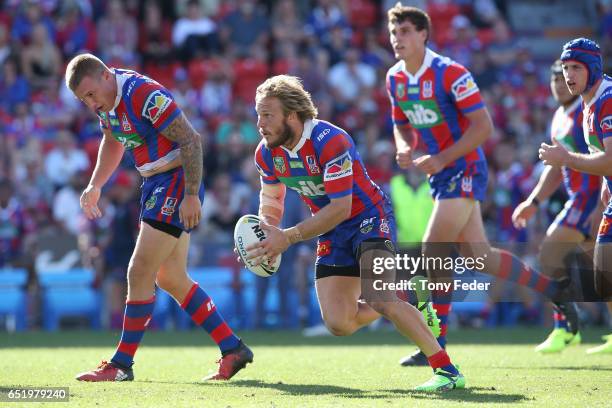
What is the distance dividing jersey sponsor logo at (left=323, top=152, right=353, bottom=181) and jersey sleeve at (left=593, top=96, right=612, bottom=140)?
2.03 metres

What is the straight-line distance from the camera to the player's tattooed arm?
759 centimetres

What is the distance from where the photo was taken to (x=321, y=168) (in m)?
6.97

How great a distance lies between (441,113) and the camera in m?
8.91

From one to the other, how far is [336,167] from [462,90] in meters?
2.30

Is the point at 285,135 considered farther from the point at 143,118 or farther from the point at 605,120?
the point at 605,120

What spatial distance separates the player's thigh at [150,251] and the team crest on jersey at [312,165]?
52.2 inches

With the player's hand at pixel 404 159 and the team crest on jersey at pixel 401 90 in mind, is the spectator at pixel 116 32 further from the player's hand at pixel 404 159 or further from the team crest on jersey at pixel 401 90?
the player's hand at pixel 404 159

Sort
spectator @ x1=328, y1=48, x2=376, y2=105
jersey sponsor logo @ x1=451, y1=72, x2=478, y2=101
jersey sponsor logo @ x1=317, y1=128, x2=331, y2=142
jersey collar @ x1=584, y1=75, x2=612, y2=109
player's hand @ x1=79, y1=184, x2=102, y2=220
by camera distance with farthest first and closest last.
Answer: spectator @ x1=328, y1=48, x2=376, y2=105 < jersey sponsor logo @ x1=451, y1=72, x2=478, y2=101 < player's hand @ x1=79, y1=184, x2=102, y2=220 < jersey collar @ x1=584, y1=75, x2=612, y2=109 < jersey sponsor logo @ x1=317, y1=128, x2=331, y2=142

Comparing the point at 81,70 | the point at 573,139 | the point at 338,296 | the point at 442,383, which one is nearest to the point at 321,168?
the point at 338,296

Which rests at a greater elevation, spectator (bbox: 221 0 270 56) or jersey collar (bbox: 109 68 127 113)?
spectator (bbox: 221 0 270 56)

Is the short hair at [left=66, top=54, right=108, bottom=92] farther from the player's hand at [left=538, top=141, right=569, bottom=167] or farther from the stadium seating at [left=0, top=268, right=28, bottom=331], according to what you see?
the stadium seating at [left=0, top=268, right=28, bottom=331]

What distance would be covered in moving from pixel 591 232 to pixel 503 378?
248 cm

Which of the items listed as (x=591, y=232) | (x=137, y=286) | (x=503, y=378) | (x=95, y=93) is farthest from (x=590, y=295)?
(x=95, y=93)

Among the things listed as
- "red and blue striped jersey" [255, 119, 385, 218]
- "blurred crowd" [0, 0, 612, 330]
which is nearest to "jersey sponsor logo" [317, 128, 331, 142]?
"red and blue striped jersey" [255, 119, 385, 218]
